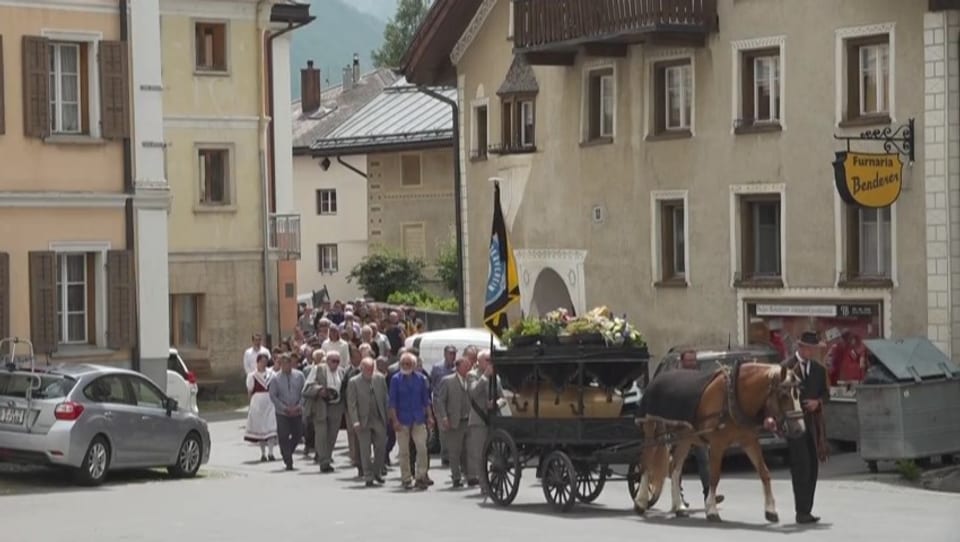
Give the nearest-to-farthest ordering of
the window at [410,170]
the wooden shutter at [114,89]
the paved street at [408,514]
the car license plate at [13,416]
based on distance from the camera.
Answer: the paved street at [408,514], the car license plate at [13,416], the wooden shutter at [114,89], the window at [410,170]

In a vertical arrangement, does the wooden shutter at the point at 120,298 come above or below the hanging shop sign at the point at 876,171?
below

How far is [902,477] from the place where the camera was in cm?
2923

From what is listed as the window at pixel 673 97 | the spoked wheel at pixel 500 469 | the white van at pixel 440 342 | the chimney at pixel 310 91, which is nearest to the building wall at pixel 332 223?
the chimney at pixel 310 91

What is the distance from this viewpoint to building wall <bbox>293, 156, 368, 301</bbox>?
272ft

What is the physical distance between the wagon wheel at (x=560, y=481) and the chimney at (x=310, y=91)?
69.0m

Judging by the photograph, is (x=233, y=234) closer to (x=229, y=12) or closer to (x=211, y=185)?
(x=211, y=185)

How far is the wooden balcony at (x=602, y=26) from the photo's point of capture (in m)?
38.8

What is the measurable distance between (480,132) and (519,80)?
9.69ft

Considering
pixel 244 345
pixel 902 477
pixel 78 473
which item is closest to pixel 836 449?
pixel 902 477

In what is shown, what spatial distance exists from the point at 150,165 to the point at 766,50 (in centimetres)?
1038

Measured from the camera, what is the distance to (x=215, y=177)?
53188mm

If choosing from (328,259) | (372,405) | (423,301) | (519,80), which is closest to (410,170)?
(423,301)

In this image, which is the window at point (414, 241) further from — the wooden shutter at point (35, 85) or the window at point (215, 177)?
the wooden shutter at point (35, 85)

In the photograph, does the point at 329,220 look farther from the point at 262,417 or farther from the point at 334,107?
the point at 262,417
